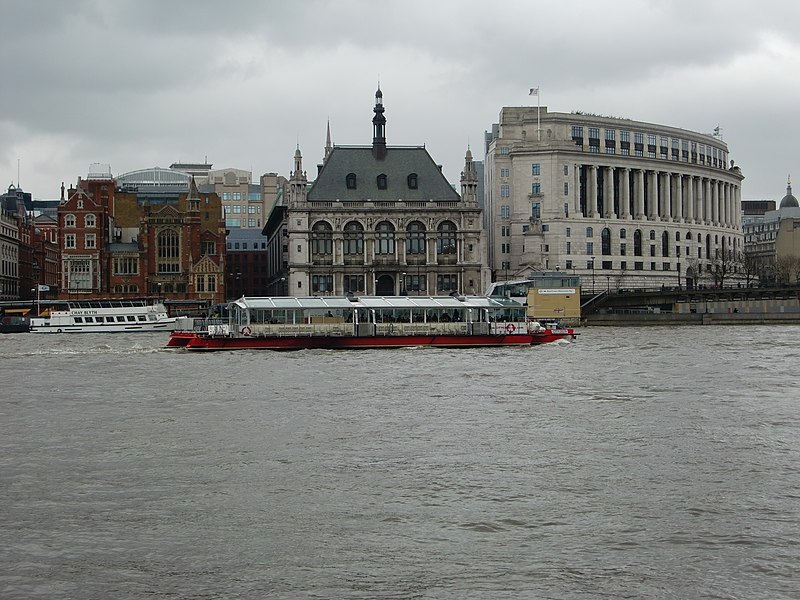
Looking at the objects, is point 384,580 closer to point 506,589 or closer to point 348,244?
point 506,589

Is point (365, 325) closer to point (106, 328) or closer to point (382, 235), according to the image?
point (106, 328)

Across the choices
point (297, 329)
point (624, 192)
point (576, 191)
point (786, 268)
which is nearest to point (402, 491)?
point (297, 329)

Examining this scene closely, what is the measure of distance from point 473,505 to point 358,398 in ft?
69.1

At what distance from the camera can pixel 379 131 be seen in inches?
6127

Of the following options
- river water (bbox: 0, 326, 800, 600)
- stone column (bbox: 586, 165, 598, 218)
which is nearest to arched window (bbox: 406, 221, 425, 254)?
stone column (bbox: 586, 165, 598, 218)

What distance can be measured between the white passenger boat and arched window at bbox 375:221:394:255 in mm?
33695

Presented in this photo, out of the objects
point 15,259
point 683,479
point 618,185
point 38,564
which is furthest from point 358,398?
point 15,259

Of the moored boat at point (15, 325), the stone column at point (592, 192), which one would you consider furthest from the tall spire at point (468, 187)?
the moored boat at point (15, 325)

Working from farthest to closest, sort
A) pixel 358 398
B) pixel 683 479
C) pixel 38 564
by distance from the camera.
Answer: pixel 358 398, pixel 683 479, pixel 38 564

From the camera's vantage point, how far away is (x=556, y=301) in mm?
124750

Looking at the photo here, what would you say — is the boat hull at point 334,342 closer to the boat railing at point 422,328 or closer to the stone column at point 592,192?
the boat railing at point 422,328

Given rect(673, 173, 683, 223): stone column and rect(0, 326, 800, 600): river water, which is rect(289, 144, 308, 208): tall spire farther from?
rect(0, 326, 800, 600): river water

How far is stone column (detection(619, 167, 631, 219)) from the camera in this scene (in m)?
178

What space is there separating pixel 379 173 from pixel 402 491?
128m
